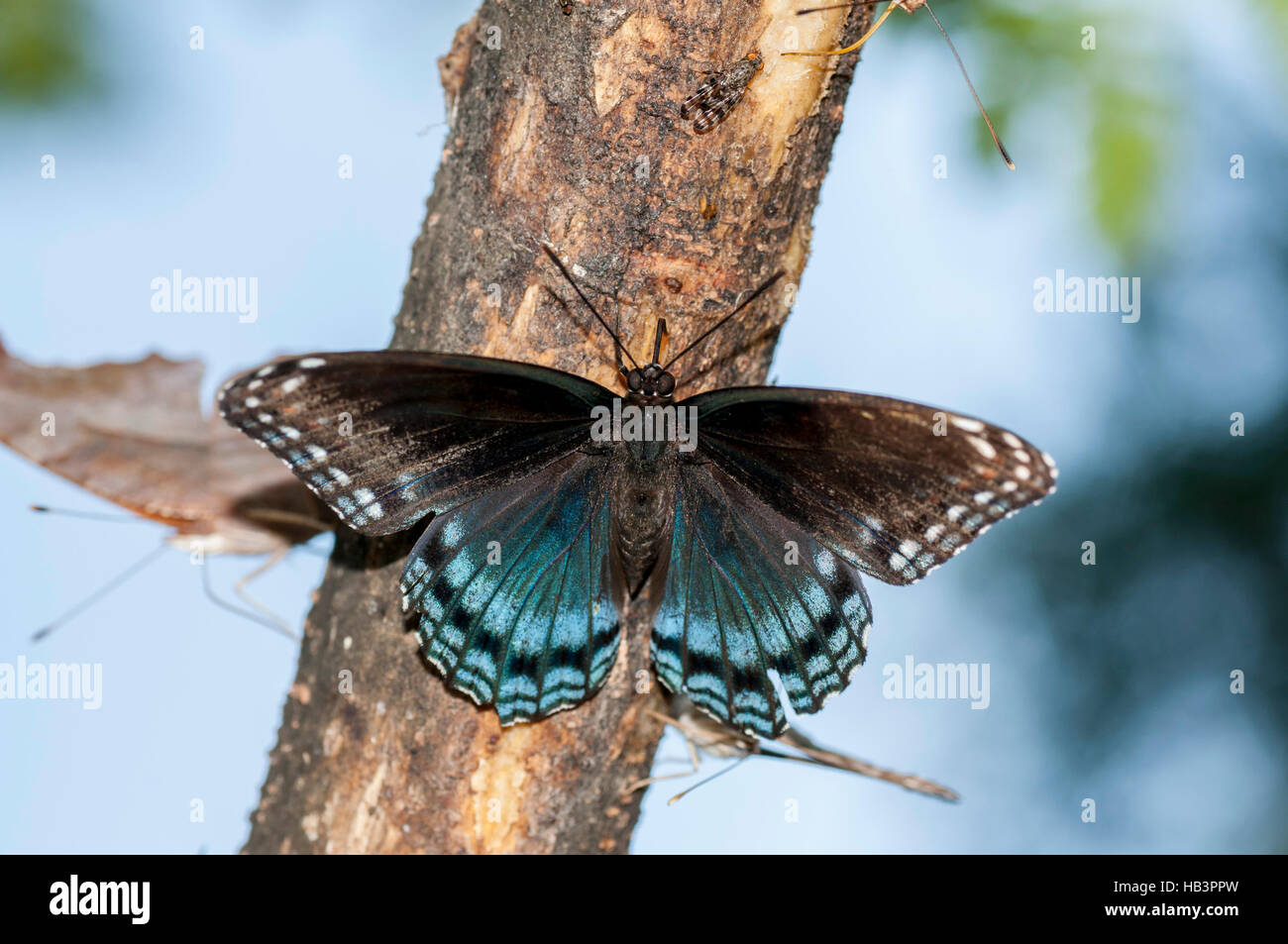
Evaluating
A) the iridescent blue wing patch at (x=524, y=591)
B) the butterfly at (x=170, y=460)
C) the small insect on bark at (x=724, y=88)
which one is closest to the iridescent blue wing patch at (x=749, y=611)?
the iridescent blue wing patch at (x=524, y=591)

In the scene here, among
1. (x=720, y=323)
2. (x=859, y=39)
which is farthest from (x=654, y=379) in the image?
(x=859, y=39)

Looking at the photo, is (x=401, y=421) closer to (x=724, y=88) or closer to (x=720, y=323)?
(x=720, y=323)

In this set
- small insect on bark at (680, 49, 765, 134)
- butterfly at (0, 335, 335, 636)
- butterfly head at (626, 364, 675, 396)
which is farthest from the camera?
butterfly at (0, 335, 335, 636)

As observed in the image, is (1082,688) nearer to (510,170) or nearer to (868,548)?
(868,548)

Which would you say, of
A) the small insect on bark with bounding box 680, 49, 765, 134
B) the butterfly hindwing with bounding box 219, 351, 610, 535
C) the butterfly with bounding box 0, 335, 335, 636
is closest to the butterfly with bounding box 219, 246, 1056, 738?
the butterfly hindwing with bounding box 219, 351, 610, 535

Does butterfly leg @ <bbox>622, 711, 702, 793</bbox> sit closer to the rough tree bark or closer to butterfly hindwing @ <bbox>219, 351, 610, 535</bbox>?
the rough tree bark

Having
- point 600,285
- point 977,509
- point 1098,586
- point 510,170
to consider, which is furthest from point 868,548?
point 1098,586
